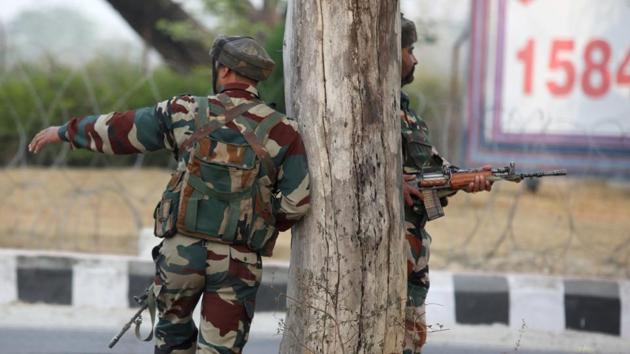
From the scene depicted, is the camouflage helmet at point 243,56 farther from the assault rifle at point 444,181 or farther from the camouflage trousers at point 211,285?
the assault rifle at point 444,181

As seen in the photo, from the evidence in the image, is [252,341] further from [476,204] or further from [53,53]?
[476,204]

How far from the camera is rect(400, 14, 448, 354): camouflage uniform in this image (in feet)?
14.4

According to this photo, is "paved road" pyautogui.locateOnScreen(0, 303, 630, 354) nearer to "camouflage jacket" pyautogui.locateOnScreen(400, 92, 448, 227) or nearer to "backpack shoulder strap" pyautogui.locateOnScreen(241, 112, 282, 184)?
"camouflage jacket" pyautogui.locateOnScreen(400, 92, 448, 227)

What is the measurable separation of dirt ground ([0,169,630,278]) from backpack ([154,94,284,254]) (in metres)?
3.02

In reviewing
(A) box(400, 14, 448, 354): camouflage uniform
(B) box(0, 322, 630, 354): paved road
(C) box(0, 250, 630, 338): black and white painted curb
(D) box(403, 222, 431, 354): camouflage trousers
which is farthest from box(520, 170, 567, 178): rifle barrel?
(C) box(0, 250, 630, 338): black and white painted curb

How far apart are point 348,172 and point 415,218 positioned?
0.96 metres

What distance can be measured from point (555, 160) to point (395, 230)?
413cm

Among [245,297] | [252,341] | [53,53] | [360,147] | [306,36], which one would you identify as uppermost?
[53,53]

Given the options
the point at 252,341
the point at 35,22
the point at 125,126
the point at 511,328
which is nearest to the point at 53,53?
the point at 252,341

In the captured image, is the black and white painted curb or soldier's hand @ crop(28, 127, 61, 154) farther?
the black and white painted curb

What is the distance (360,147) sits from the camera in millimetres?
3641

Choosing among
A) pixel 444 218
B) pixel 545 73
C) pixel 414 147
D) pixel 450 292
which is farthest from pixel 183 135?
pixel 444 218

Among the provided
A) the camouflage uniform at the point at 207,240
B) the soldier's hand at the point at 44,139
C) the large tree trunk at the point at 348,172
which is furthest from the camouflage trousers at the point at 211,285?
the soldier's hand at the point at 44,139

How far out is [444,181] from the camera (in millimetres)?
4395
